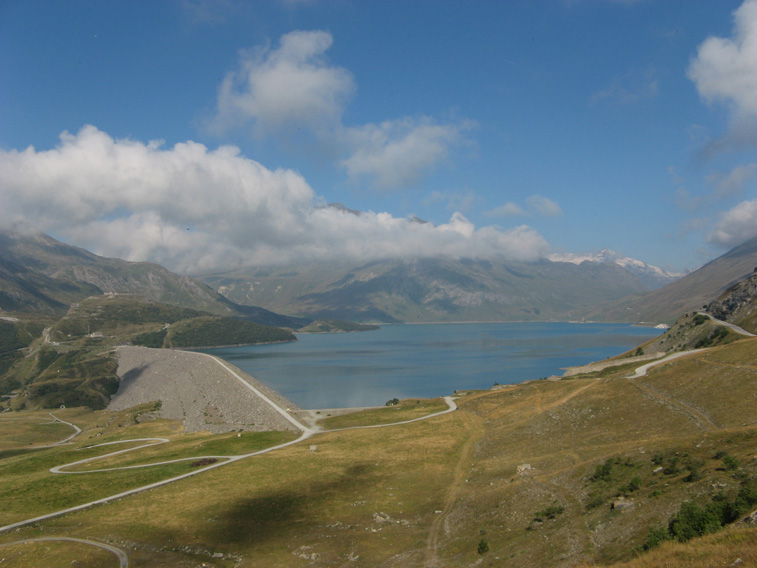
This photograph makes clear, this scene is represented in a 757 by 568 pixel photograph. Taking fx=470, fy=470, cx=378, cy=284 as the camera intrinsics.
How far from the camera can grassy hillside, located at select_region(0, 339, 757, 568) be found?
2583 cm

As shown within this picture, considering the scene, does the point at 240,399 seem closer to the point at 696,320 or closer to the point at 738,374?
the point at 738,374

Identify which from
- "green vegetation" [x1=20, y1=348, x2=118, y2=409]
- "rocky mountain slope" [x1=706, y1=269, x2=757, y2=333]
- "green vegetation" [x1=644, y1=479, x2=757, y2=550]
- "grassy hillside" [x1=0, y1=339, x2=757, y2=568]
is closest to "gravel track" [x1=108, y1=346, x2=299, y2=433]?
"green vegetation" [x1=20, y1=348, x2=118, y2=409]

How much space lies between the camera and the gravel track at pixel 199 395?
90.1 meters

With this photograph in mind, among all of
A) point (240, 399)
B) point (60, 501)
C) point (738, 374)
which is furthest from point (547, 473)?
point (240, 399)

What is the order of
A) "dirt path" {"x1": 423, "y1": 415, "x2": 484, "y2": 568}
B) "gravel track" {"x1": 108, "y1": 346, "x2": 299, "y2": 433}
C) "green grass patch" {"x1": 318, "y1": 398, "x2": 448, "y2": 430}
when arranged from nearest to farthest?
"dirt path" {"x1": 423, "y1": 415, "x2": 484, "y2": 568} < "green grass patch" {"x1": 318, "y1": 398, "x2": 448, "y2": 430} < "gravel track" {"x1": 108, "y1": 346, "x2": 299, "y2": 433}

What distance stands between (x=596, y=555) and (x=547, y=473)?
53.6 feet

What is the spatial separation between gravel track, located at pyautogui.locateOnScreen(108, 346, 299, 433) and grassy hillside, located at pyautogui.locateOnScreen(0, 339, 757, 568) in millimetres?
31439

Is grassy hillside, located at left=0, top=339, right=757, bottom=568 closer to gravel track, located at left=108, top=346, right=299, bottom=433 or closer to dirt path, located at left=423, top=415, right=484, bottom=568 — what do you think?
dirt path, located at left=423, top=415, right=484, bottom=568

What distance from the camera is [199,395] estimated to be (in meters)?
116

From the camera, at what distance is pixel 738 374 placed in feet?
154

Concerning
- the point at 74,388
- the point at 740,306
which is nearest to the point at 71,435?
the point at 74,388

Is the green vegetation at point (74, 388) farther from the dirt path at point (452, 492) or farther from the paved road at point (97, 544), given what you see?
the dirt path at point (452, 492)

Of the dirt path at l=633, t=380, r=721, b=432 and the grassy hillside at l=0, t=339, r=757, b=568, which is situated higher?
the dirt path at l=633, t=380, r=721, b=432

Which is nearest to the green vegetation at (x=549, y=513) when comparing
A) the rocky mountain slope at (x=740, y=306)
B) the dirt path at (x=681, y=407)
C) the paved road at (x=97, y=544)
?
the dirt path at (x=681, y=407)
